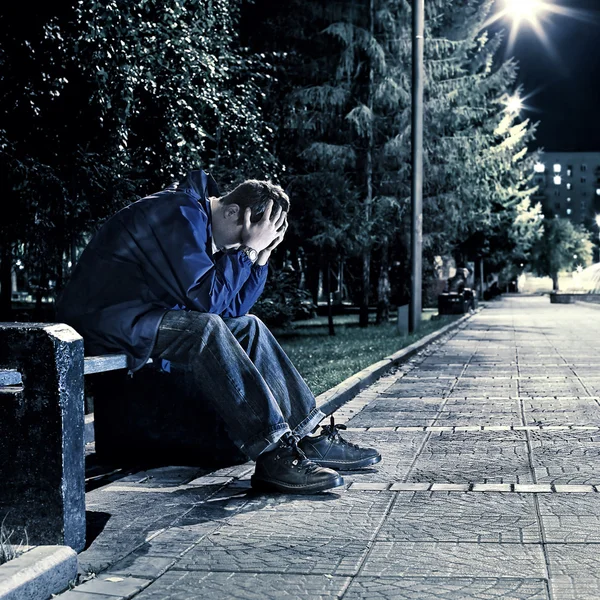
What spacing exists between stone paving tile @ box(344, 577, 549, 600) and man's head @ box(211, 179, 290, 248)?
2234 mm

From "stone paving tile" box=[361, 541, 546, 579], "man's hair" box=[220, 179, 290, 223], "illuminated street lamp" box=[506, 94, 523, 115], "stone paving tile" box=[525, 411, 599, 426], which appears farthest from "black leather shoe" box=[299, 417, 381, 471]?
"illuminated street lamp" box=[506, 94, 523, 115]

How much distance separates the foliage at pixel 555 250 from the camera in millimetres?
114438

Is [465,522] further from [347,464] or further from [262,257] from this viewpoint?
[262,257]

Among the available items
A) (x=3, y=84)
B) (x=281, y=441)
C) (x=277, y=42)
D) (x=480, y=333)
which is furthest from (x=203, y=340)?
(x=277, y=42)

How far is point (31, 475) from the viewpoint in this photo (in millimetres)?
3654

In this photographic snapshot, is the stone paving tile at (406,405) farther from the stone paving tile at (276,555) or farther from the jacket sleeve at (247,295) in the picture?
the stone paving tile at (276,555)

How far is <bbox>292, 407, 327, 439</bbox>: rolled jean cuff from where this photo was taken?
5.18 metres

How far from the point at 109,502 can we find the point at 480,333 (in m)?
18.5

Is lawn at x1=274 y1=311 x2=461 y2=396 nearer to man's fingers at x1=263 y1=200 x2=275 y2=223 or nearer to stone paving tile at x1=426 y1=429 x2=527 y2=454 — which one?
stone paving tile at x1=426 y1=429 x2=527 y2=454

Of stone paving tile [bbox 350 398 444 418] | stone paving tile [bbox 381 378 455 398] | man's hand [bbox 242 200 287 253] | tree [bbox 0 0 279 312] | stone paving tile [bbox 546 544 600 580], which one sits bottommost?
stone paving tile [bbox 381 378 455 398]

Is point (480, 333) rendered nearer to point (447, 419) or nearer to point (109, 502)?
point (447, 419)

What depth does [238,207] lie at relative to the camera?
515 centimetres

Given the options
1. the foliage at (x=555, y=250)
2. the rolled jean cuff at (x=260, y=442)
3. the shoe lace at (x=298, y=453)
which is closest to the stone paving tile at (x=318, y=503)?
the shoe lace at (x=298, y=453)

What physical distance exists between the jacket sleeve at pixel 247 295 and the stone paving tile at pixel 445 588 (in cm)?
221
